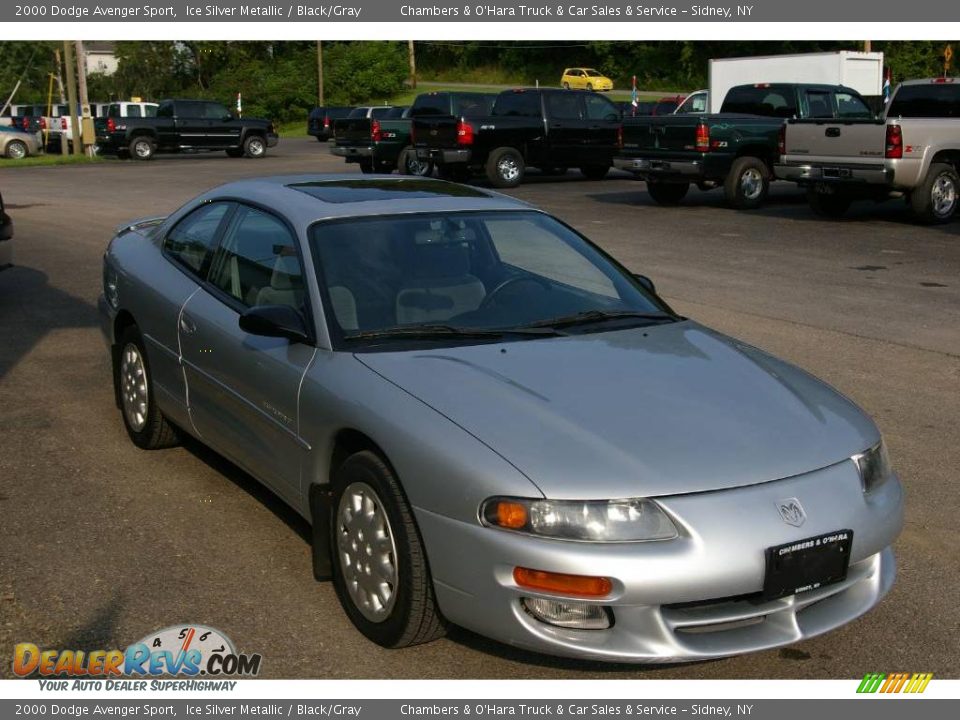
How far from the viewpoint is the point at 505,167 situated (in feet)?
83.3

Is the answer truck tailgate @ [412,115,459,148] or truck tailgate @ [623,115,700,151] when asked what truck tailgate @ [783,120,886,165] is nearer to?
truck tailgate @ [623,115,700,151]

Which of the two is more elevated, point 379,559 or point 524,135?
point 524,135

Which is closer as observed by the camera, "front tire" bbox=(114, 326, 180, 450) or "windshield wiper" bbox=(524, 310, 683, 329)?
"windshield wiper" bbox=(524, 310, 683, 329)

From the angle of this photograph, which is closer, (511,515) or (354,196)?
(511,515)

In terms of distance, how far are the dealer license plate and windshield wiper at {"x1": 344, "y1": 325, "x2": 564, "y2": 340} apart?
1453 millimetres

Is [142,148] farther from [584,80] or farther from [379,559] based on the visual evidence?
[584,80]

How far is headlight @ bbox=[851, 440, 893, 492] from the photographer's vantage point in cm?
410

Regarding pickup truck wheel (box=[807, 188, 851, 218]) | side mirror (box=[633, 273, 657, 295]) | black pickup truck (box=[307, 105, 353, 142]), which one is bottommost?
pickup truck wheel (box=[807, 188, 851, 218])

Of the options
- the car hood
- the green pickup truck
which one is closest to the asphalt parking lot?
the car hood

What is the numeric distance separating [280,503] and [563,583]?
7.63ft

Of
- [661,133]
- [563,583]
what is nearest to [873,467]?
[563,583]

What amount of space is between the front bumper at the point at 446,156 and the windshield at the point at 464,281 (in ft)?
64.2

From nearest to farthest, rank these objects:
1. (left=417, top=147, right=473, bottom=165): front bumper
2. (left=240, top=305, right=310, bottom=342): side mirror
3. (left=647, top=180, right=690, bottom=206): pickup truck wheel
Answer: (left=240, top=305, right=310, bottom=342): side mirror → (left=647, top=180, right=690, bottom=206): pickup truck wheel → (left=417, top=147, right=473, bottom=165): front bumper
